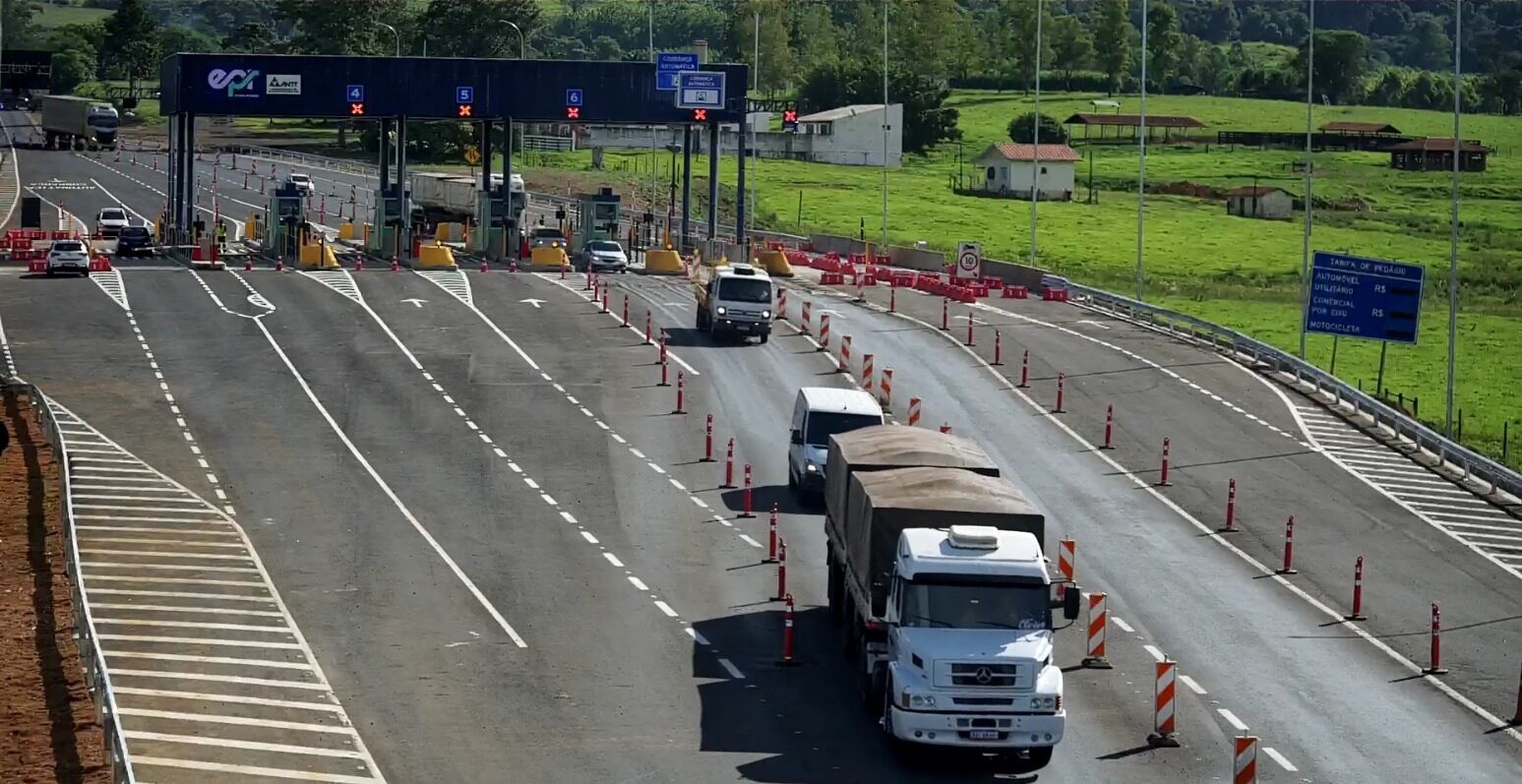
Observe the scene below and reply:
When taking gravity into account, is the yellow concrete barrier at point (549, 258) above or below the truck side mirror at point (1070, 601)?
above

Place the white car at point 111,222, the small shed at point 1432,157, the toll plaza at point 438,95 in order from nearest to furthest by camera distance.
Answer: the toll plaza at point 438,95
the white car at point 111,222
the small shed at point 1432,157

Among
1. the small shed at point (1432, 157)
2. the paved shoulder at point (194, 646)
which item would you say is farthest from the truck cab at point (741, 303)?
the small shed at point (1432, 157)

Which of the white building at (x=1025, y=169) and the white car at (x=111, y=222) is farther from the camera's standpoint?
the white building at (x=1025, y=169)

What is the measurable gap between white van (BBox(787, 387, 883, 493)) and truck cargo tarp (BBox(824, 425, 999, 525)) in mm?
7232

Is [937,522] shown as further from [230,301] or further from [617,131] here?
[617,131]

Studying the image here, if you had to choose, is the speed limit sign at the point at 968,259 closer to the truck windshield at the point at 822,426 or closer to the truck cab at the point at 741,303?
the truck cab at the point at 741,303

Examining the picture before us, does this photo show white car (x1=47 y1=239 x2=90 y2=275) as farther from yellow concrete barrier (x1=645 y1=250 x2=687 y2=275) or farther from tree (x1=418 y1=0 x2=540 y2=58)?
tree (x1=418 y1=0 x2=540 y2=58)

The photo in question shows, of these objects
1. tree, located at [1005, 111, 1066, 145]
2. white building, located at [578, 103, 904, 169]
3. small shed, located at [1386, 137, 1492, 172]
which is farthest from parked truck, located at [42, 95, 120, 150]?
small shed, located at [1386, 137, 1492, 172]

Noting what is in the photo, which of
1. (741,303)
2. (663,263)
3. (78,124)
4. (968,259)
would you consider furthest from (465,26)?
(741,303)

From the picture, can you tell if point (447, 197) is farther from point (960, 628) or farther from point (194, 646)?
point (960, 628)

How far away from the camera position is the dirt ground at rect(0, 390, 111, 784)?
2286 cm

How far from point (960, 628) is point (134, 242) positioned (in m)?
62.9

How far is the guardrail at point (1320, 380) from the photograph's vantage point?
45.7m

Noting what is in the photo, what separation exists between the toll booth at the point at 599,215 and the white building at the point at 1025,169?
61174 mm
